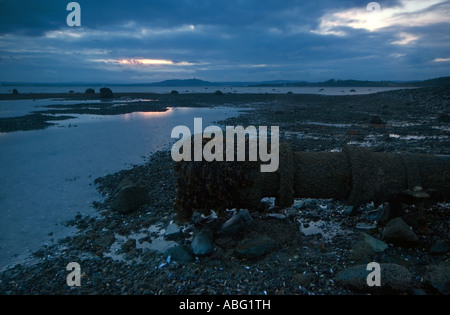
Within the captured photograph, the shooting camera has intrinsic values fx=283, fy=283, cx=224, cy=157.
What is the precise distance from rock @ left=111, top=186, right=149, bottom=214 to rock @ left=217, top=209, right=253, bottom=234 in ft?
11.8

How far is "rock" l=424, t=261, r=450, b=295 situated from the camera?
4.76 metres

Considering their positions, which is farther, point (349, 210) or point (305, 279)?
point (349, 210)

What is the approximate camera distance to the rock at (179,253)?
6.14m

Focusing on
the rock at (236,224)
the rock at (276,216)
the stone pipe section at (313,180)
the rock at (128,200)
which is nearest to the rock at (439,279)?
the stone pipe section at (313,180)

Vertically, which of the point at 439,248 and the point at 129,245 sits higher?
the point at 439,248

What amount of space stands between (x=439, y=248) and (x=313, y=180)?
292cm

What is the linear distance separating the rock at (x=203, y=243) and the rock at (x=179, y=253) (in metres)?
0.18

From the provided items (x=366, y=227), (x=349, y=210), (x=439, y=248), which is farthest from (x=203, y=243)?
(x=439, y=248)

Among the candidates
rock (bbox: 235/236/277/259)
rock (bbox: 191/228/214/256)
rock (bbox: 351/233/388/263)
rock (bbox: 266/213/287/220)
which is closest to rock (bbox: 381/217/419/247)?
rock (bbox: 351/233/388/263)

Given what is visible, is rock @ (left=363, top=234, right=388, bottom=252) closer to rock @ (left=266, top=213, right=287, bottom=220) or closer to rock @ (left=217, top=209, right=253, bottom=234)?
rock @ (left=266, top=213, right=287, bottom=220)

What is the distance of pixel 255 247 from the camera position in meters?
6.11

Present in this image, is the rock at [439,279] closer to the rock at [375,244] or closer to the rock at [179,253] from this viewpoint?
the rock at [375,244]

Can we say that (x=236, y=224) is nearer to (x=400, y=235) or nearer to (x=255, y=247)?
(x=255, y=247)
